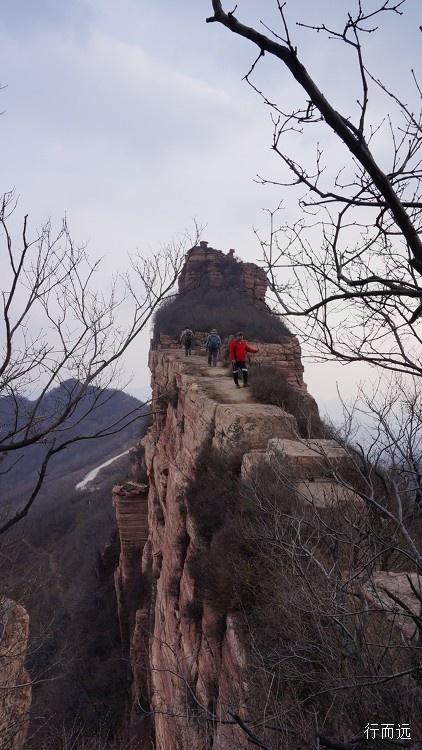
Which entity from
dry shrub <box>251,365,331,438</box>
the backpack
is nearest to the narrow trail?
dry shrub <box>251,365,331,438</box>

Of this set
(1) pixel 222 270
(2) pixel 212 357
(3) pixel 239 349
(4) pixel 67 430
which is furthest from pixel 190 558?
(1) pixel 222 270

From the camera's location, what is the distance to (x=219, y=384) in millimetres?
11430

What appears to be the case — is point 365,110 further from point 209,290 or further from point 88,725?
point 209,290

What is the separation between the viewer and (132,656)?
1375cm

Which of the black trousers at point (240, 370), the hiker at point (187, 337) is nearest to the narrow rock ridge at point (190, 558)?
the black trousers at point (240, 370)

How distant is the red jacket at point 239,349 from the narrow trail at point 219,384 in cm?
91

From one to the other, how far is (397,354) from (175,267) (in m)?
1.99

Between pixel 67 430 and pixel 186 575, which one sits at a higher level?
pixel 67 430

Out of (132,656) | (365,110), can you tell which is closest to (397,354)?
(365,110)

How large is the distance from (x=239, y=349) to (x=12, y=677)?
736 cm

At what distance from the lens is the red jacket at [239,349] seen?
9656mm

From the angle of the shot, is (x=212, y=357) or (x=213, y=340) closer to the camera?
(x=213, y=340)

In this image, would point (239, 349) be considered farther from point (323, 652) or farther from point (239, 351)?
point (323, 652)

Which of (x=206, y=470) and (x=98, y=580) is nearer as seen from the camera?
(x=206, y=470)
